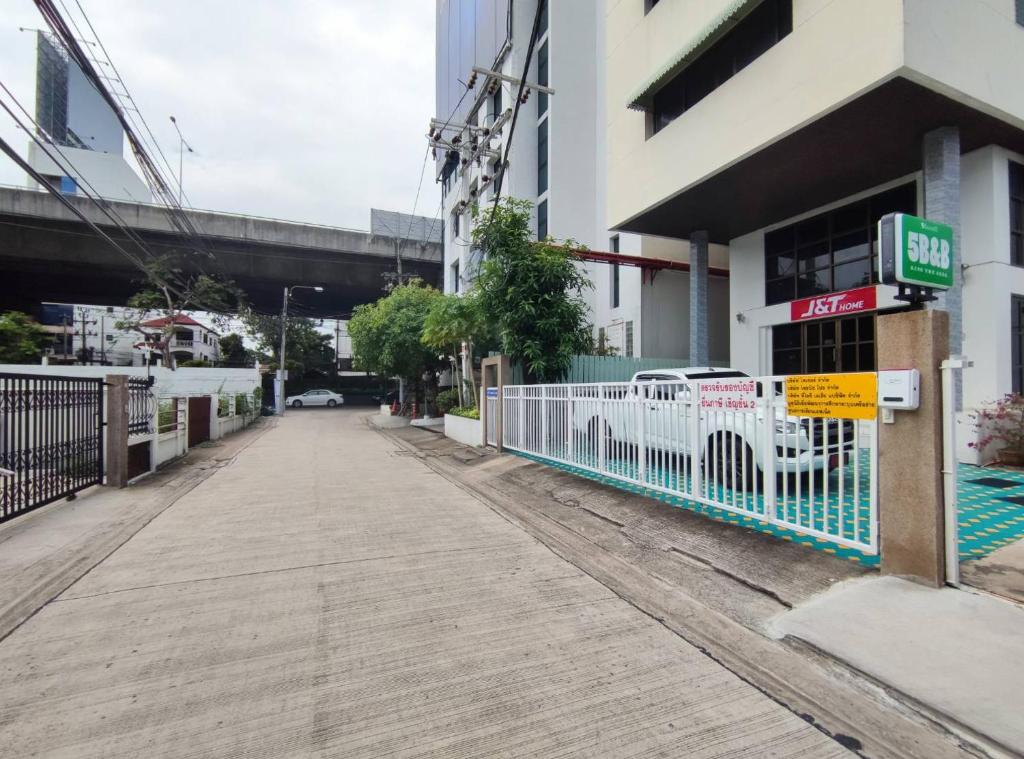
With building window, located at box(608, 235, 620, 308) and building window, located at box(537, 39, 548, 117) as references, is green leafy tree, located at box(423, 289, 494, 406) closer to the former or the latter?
building window, located at box(608, 235, 620, 308)

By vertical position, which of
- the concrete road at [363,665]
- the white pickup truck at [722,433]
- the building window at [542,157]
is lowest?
the concrete road at [363,665]

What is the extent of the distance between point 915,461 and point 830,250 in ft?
31.1

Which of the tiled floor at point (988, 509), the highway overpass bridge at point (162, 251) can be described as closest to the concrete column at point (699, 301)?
the tiled floor at point (988, 509)

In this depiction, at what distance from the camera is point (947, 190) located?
8016 millimetres

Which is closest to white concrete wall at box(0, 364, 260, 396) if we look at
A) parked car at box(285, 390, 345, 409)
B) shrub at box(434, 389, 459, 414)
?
shrub at box(434, 389, 459, 414)

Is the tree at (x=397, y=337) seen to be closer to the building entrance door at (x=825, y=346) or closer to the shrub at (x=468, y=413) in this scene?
the shrub at (x=468, y=413)

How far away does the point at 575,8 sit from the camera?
802 inches

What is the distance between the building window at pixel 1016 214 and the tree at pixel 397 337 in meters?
15.3

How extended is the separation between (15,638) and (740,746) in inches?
164

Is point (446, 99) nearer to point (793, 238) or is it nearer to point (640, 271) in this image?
point (640, 271)

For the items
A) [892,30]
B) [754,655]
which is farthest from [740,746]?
[892,30]

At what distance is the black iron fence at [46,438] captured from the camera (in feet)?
19.3

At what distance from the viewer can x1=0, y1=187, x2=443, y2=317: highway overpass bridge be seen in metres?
24.1

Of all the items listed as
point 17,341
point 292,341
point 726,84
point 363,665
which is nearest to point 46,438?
Result: point 363,665
